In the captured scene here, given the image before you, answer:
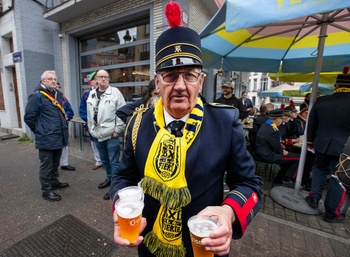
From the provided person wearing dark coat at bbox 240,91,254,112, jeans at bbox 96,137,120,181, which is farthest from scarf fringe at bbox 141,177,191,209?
person wearing dark coat at bbox 240,91,254,112

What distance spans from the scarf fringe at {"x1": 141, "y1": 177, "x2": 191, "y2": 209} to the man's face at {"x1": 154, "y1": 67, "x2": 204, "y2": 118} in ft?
1.40

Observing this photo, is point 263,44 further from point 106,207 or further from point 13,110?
point 13,110

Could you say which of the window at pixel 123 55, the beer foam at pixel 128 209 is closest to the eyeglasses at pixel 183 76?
the beer foam at pixel 128 209

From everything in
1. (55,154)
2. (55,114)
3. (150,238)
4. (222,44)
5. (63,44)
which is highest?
(63,44)

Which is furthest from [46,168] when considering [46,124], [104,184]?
[104,184]

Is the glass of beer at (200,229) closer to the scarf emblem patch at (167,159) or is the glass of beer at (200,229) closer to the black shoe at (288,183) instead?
the scarf emblem patch at (167,159)

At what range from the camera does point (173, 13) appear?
109 cm

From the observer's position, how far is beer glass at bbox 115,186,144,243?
929 mm

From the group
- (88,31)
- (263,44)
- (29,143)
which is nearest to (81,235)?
(263,44)

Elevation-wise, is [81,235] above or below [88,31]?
below

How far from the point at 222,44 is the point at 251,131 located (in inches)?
86.8

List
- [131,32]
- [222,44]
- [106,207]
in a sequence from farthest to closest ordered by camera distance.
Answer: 1. [131,32]
2. [222,44]
3. [106,207]

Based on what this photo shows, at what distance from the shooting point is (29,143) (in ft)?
23.2

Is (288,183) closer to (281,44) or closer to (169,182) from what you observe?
(281,44)
